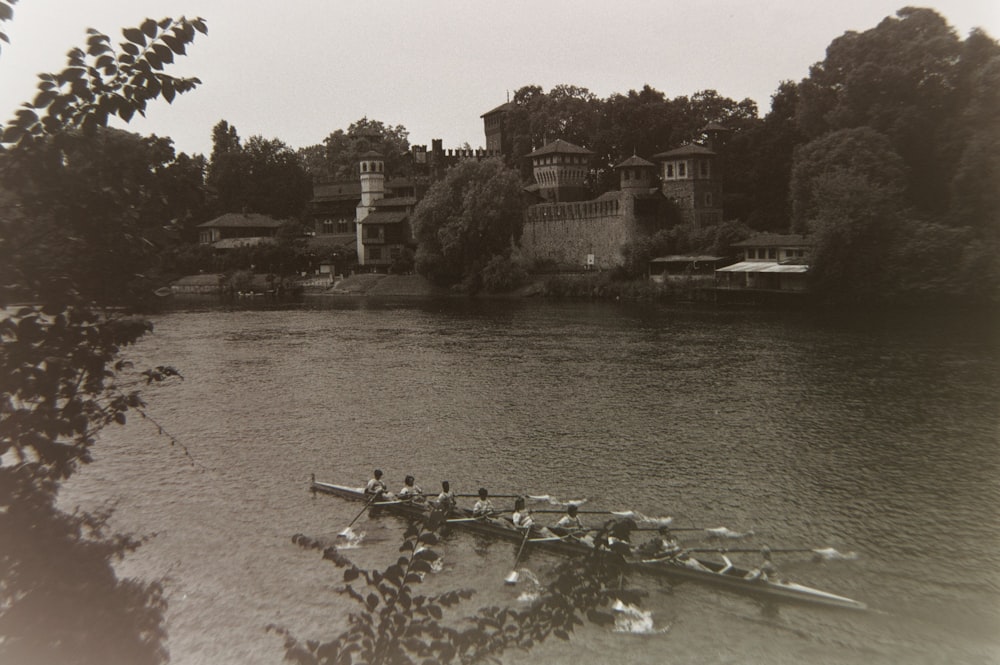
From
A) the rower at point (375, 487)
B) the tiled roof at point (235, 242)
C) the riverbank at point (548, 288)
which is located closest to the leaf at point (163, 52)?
the rower at point (375, 487)

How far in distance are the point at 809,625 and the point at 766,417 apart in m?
16.4

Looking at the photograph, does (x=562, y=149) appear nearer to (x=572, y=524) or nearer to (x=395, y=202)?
(x=395, y=202)

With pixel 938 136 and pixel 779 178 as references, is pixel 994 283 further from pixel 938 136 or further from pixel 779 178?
pixel 779 178

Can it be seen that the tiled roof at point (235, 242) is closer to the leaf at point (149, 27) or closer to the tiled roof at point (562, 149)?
the tiled roof at point (562, 149)

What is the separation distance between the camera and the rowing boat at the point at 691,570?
51.1 feet

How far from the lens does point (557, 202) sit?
90.6 meters

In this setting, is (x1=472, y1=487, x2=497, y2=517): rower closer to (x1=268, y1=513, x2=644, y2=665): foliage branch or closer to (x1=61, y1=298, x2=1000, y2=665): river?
(x1=61, y1=298, x2=1000, y2=665): river

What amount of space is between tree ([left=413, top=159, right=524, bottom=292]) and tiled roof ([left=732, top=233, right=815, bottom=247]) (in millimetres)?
24846

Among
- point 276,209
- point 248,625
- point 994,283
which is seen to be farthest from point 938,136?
point 276,209

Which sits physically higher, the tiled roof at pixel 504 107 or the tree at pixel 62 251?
the tiled roof at pixel 504 107

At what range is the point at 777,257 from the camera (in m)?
68.2

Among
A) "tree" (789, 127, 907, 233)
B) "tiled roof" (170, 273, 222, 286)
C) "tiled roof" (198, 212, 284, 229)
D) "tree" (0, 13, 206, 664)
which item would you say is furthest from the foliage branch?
"tiled roof" (198, 212, 284, 229)

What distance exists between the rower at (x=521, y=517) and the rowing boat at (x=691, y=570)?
0.47 feet

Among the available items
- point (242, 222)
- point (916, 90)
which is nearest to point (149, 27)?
point (916, 90)
